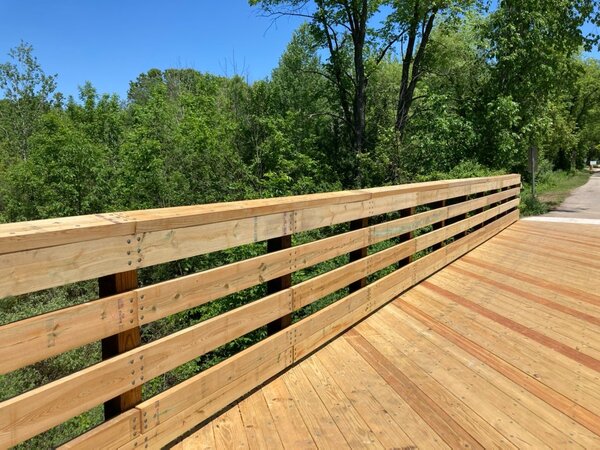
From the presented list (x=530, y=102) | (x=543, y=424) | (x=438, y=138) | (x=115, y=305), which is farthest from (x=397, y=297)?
(x=530, y=102)

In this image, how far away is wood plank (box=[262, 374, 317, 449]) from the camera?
243 centimetres

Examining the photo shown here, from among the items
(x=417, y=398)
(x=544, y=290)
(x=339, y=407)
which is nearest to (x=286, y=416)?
(x=339, y=407)

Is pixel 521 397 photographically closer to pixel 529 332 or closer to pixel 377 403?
pixel 377 403

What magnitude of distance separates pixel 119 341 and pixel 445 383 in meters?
2.13

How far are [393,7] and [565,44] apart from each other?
7.20m

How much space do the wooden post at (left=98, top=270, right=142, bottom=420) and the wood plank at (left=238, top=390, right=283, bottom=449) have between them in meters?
0.68

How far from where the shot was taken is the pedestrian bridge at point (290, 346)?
184 centimetres

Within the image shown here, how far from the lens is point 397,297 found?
16.5 ft

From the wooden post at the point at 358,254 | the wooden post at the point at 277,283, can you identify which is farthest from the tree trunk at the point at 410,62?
the wooden post at the point at 277,283

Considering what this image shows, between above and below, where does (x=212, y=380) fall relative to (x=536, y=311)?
above

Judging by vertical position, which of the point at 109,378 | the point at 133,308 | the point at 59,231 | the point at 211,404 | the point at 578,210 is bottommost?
the point at 578,210

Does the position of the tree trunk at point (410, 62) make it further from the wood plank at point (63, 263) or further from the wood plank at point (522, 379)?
the wood plank at point (63, 263)

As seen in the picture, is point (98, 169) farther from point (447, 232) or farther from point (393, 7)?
point (447, 232)

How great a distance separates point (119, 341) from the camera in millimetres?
2086
